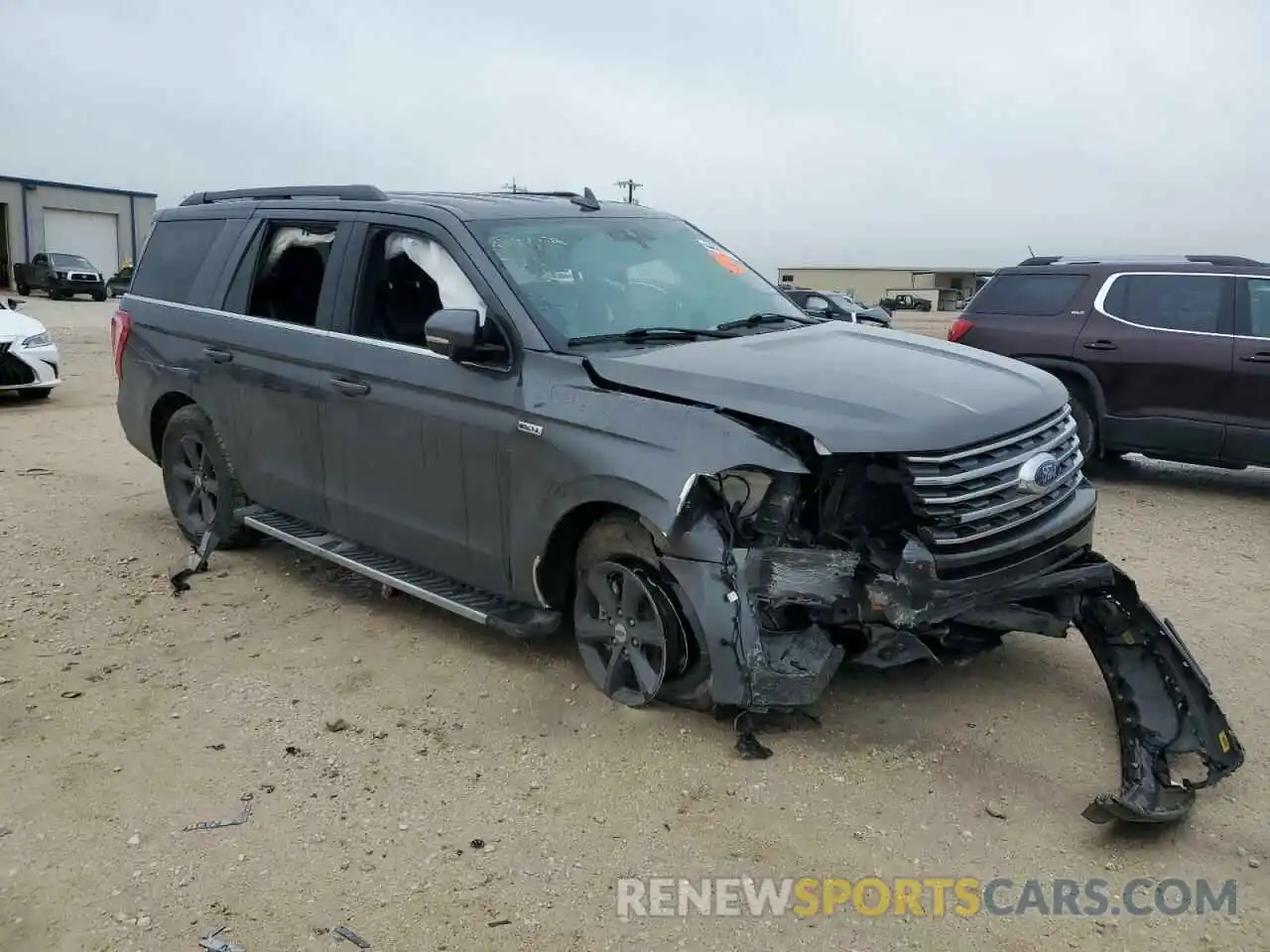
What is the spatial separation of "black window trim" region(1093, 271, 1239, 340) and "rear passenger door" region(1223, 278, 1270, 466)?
0.07m

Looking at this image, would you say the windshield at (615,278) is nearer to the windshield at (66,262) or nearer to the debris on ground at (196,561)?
the debris on ground at (196,561)

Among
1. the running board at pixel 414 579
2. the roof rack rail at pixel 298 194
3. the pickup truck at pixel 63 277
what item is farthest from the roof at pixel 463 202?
the pickup truck at pixel 63 277

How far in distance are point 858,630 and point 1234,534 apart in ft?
15.0

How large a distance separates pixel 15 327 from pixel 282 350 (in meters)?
8.88

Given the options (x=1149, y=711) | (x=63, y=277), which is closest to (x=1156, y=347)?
(x=1149, y=711)

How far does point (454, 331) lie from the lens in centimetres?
439

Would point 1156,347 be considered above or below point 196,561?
above

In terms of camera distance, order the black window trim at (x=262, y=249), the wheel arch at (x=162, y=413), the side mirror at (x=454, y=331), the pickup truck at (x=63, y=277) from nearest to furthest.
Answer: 1. the side mirror at (x=454, y=331)
2. the black window trim at (x=262, y=249)
3. the wheel arch at (x=162, y=413)
4. the pickup truck at (x=63, y=277)

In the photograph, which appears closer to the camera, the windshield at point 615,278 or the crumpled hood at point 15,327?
the windshield at point 615,278

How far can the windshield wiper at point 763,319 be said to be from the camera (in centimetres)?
493

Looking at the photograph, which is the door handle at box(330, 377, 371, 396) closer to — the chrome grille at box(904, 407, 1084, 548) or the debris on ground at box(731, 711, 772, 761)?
the debris on ground at box(731, 711, 772, 761)

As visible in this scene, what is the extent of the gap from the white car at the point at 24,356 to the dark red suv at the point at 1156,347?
10188 millimetres

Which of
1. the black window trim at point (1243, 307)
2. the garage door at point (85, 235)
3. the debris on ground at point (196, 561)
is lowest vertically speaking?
the debris on ground at point (196, 561)

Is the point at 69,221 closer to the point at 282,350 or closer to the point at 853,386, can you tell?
the point at 282,350
